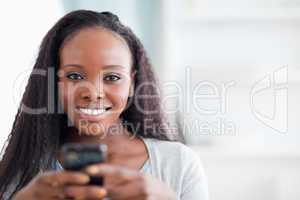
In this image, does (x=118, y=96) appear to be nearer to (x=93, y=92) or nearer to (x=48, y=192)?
(x=93, y=92)

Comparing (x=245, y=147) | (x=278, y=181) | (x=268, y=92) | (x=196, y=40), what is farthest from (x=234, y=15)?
(x=278, y=181)

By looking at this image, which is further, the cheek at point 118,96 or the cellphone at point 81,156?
the cheek at point 118,96

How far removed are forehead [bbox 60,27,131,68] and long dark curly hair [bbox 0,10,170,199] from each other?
2 cm

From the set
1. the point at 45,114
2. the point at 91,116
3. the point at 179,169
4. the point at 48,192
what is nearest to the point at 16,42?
the point at 45,114

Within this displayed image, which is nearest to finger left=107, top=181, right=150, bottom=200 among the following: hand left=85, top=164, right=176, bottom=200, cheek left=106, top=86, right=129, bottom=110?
hand left=85, top=164, right=176, bottom=200

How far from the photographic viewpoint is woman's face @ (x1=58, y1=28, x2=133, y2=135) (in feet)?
2.89

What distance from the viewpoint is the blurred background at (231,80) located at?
4.98ft

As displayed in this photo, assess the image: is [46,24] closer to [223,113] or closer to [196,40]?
[196,40]

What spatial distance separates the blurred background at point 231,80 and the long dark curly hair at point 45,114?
1.69ft

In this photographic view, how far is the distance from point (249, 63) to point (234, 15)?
169 mm

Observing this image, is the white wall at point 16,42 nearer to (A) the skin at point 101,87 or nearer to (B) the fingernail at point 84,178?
(A) the skin at point 101,87

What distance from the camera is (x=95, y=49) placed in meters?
0.88

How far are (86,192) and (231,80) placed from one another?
98 centimetres
